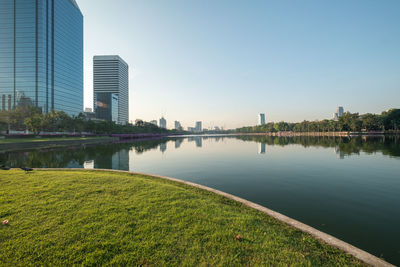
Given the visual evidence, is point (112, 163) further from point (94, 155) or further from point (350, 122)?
point (350, 122)

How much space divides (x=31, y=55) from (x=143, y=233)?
114079mm

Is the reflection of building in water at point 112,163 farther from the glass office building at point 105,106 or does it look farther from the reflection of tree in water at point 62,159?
the glass office building at point 105,106

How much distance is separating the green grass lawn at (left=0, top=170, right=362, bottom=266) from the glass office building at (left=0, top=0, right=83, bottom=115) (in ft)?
339

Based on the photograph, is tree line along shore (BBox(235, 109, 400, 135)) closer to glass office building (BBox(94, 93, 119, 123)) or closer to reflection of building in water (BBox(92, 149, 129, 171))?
reflection of building in water (BBox(92, 149, 129, 171))

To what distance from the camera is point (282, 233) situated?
4.48 m

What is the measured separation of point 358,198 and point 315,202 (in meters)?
2.37

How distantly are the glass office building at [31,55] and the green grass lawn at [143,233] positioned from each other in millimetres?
103212

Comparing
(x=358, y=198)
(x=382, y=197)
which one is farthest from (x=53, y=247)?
(x=382, y=197)

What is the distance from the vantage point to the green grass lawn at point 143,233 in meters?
3.38

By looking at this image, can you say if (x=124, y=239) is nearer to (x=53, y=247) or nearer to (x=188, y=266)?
(x=53, y=247)

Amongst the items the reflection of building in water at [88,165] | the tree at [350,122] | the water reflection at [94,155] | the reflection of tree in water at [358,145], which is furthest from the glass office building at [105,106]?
the tree at [350,122]

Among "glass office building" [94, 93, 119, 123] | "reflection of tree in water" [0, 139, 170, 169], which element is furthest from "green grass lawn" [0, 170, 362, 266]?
"glass office building" [94, 93, 119, 123]

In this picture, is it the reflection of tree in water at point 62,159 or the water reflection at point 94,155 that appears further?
the water reflection at point 94,155

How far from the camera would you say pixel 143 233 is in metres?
4.10
